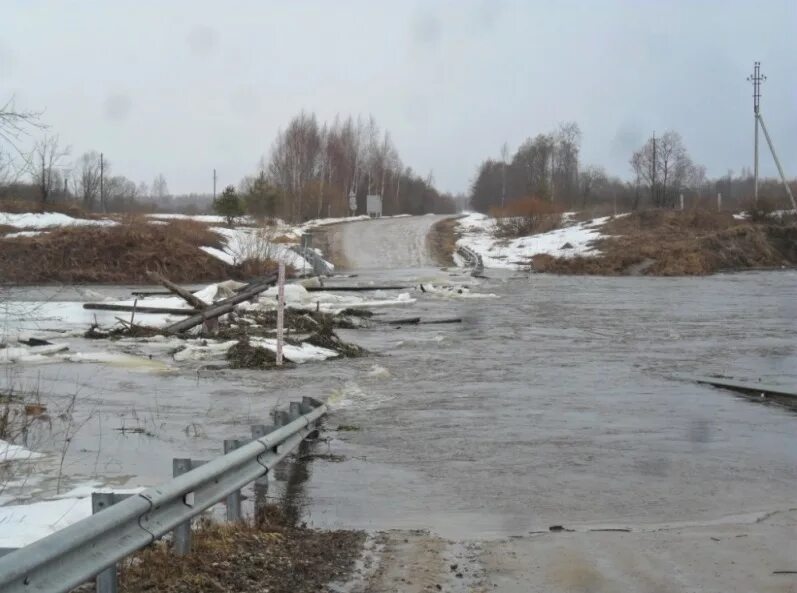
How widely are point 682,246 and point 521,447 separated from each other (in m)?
45.9

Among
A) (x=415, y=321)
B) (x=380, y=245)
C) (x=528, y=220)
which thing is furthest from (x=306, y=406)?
(x=528, y=220)

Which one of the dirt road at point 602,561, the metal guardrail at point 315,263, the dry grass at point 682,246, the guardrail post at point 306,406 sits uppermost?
the dry grass at point 682,246

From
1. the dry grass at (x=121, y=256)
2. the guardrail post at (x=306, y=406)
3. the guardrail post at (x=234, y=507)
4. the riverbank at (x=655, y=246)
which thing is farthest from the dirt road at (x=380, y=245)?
the guardrail post at (x=234, y=507)

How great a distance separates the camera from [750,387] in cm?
1292

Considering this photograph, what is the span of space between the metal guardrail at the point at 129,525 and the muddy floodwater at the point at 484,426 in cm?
103

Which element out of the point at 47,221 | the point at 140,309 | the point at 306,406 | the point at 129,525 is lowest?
the point at 306,406

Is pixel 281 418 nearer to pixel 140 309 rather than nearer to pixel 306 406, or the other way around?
pixel 306 406

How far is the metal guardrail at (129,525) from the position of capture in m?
3.51

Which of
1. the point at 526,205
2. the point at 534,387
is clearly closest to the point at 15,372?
the point at 534,387

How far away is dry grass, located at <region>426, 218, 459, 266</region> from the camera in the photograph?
58.1 m

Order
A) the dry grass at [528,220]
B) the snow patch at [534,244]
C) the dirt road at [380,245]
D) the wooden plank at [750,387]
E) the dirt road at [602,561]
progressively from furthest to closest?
1. the dry grass at [528,220]
2. the snow patch at [534,244]
3. the dirt road at [380,245]
4. the wooden plank at [750,387]
5. the dirt road at [602,561]

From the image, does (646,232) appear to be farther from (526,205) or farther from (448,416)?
(448,416)

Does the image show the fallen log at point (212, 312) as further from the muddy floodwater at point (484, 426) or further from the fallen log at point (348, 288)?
the fallen log at point (348, 288)

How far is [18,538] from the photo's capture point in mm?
5590
